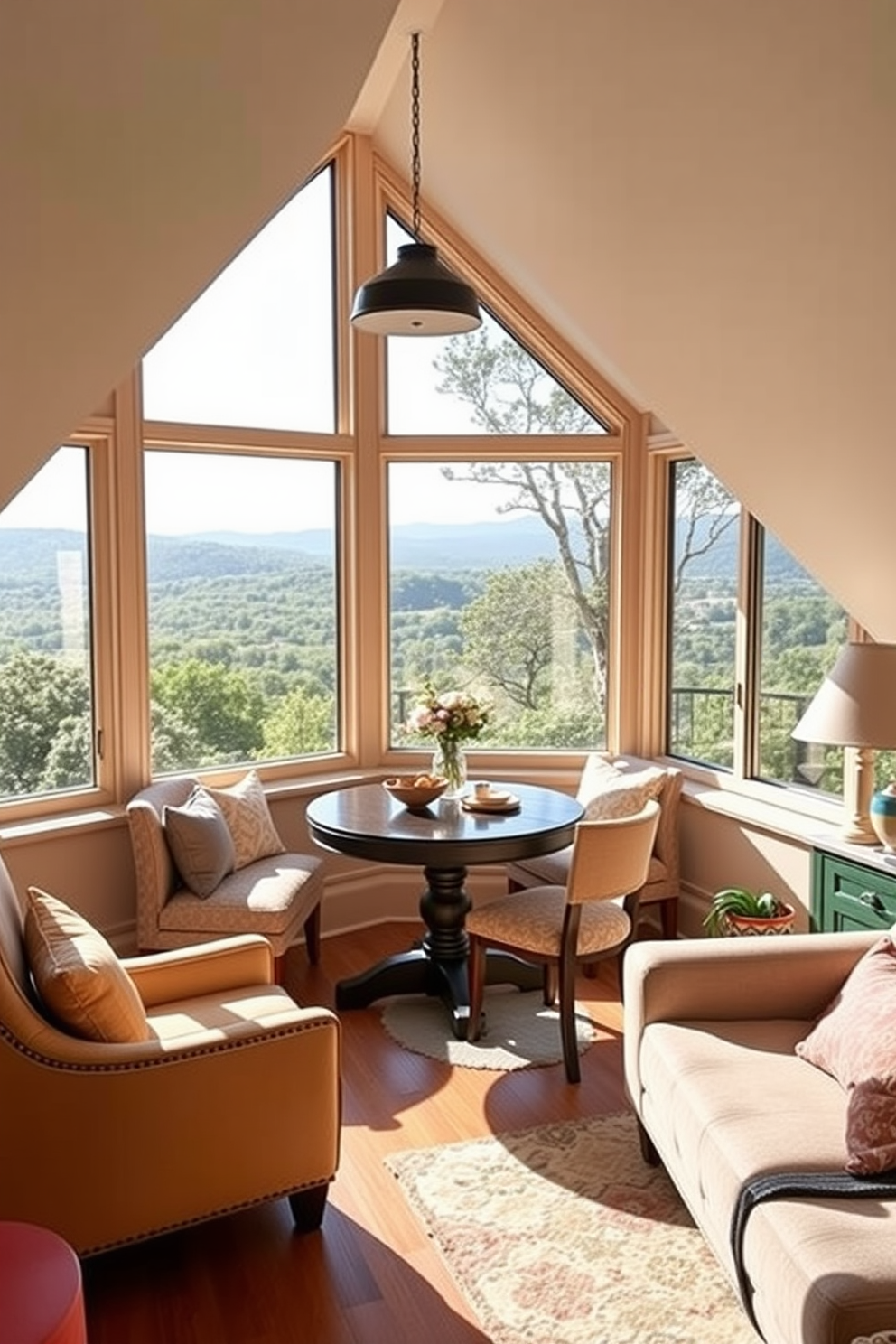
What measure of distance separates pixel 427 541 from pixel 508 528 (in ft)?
1.37

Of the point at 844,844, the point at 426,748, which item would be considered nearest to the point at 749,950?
the point at 844,844

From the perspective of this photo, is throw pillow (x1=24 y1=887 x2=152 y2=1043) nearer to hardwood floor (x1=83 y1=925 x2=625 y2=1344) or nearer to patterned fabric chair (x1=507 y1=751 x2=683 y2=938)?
hardwood floor (x1=83 y1=925 x2=625 y2=1344)

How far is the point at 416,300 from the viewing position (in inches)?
125

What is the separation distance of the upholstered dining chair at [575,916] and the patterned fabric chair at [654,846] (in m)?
0.69

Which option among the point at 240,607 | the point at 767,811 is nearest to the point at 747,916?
the point at 767,811

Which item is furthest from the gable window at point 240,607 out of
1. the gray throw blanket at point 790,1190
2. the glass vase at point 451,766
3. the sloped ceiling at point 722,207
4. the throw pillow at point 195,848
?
the gray throw blanket at point 790,1190

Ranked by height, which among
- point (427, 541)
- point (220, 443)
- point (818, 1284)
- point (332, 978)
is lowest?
point (332, 978)

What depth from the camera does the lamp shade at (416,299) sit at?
3184 millimetres

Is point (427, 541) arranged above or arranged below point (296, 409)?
below

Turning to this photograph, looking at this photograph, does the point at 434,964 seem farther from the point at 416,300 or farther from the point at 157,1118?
the point at 416,300

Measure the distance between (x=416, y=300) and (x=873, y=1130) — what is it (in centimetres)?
247

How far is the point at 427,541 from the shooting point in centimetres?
540

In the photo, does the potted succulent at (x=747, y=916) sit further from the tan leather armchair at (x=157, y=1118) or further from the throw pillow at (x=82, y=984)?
the throw pillow at (x=82, y=984)

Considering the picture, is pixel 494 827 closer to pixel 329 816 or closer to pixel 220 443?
pixel 329 816
